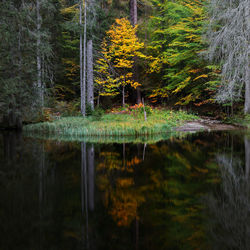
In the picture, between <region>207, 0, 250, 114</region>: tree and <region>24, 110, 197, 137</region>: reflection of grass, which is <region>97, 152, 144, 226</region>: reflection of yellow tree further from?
<region>207, 0, 250, 114</region>: tree

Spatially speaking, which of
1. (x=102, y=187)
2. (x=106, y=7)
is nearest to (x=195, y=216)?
(x=102, y=187)

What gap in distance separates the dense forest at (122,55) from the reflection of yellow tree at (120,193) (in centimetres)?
746

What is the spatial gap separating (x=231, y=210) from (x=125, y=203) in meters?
1.49

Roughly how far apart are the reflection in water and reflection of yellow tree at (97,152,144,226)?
101 cm

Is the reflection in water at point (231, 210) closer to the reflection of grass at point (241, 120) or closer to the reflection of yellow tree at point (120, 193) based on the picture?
the reflection of yellow tree at point (120, 193)

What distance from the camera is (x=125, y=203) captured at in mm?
3525

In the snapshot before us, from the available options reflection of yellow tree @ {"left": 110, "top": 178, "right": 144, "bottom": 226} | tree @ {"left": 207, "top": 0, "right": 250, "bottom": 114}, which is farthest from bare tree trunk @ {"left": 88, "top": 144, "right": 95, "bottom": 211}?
tree @ {"left": 207, "top": 0, "right": 250, "bottom": 114}

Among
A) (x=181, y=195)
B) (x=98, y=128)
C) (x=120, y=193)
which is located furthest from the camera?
(x=98, y=128)

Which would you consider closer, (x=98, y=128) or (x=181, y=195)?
(x=181, y=195)

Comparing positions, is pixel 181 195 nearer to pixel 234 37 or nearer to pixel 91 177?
pixel 91 177

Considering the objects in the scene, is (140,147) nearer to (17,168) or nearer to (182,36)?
(17,168)

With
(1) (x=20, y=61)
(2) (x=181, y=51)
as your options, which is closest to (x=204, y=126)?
(2) (x=181, y=51)

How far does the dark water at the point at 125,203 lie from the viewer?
2584 millimetres

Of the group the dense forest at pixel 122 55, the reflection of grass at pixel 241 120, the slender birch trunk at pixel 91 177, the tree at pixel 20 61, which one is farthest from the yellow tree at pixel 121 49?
the slender birch trunk at pixel 91 177
